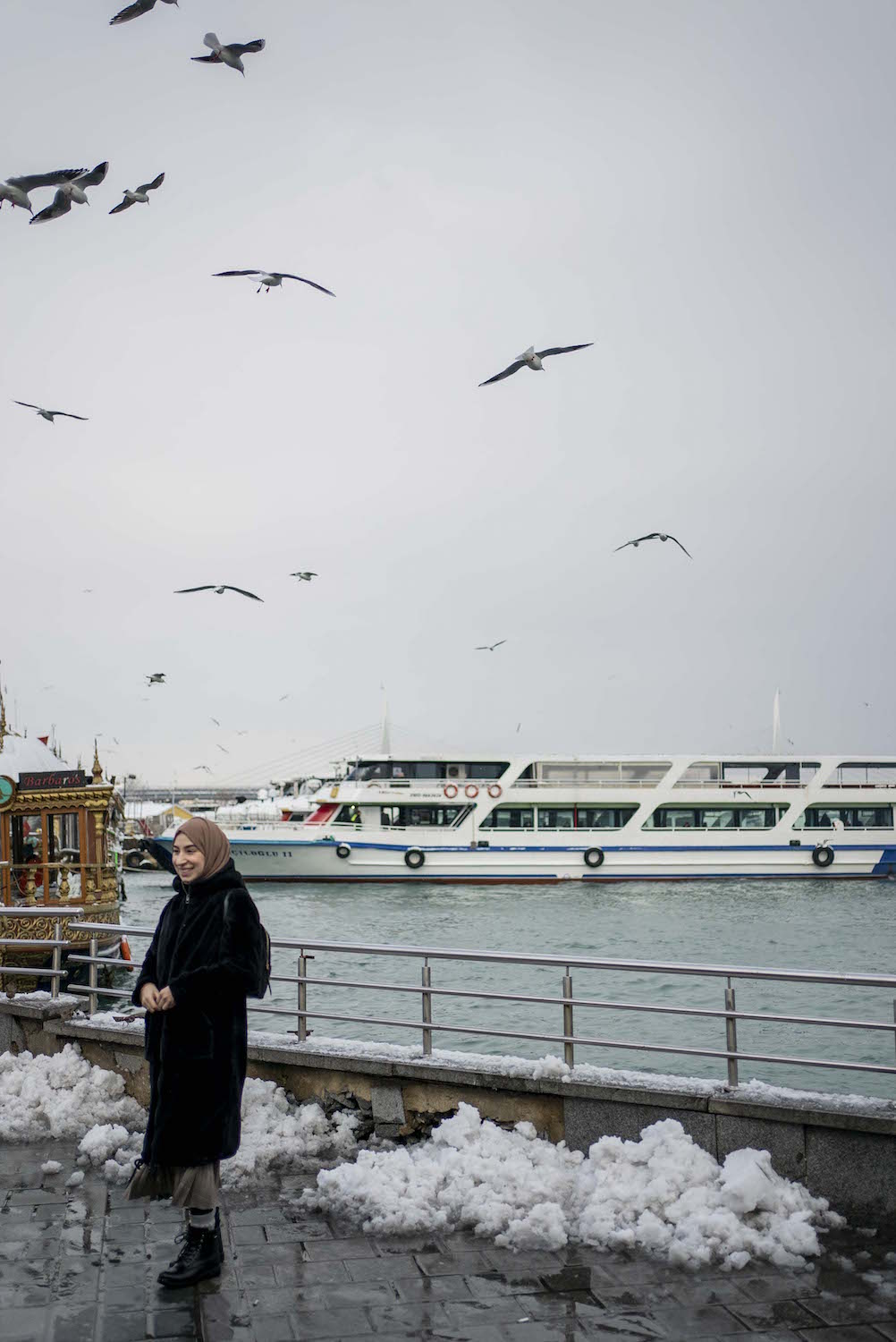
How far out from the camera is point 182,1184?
162 inches

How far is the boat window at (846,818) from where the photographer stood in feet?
145

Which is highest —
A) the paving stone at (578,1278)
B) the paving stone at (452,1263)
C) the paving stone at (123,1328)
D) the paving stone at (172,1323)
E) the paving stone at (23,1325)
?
the paving stone at (23,1325)

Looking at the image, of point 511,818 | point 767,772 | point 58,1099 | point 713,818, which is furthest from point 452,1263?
point 767,772

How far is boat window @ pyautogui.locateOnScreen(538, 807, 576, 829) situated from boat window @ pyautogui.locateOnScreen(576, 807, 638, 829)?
24 centimetres

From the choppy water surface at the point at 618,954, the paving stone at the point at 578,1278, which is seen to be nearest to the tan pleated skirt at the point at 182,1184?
the paving stone at the point at 578,1278

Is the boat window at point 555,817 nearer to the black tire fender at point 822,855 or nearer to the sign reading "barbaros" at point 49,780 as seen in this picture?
the black tire fender at point 822,855

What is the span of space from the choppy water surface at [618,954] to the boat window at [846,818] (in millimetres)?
2348

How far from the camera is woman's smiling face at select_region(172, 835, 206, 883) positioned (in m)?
4.12

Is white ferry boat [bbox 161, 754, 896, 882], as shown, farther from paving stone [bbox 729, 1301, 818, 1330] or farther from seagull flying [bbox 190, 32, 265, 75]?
paving stone [bbox 729, 1301, 818, 1330]

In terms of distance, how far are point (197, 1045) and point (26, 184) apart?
24.0 feet

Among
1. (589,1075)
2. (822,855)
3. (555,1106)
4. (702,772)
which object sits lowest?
(822,855)

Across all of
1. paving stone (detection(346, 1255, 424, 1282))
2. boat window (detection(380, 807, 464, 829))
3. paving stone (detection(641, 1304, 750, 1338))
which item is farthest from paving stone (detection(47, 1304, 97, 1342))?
boat window (detection(380, 807, 464, 829))

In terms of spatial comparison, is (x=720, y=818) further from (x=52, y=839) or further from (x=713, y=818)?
(x=52, y=839)

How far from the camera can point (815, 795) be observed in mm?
44000
